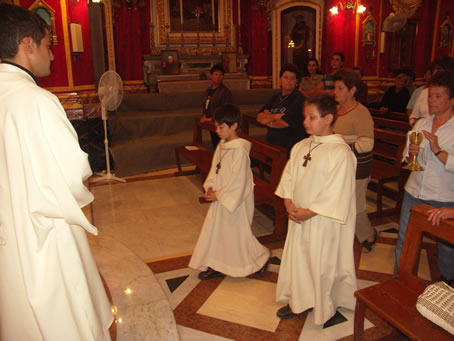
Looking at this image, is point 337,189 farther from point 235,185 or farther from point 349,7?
point 349,7

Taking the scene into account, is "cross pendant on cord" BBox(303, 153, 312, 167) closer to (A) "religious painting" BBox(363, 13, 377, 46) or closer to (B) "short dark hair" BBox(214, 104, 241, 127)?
(B) "short dark hair" BBox(214, 104, 241, 127)

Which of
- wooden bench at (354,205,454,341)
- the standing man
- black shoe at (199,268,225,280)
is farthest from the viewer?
the standing man

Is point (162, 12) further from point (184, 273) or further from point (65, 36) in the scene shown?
point (184, 273)

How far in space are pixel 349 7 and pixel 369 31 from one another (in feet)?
3.22

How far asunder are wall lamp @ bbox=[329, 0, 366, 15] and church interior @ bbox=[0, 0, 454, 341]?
0.06 meters

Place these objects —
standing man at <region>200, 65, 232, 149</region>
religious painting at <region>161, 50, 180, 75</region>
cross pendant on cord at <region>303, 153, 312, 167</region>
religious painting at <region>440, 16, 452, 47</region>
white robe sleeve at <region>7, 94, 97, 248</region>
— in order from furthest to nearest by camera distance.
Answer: religious painting at <region>440, 16, 452, 47</region> → religious painting at <region>161, 50, 180, 75</region> → standing man at <region>200, 65, 232, 149</region> → cross pendant on cord at <region>303, 153, 312, 167</region> → white robe sleeve at <region>7, 94, 97, 248</region>

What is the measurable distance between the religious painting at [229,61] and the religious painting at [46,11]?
20.8 feet

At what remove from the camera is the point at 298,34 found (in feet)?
41.7

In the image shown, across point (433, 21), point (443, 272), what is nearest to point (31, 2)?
point (443, 272)

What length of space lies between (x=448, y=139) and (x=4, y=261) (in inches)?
104

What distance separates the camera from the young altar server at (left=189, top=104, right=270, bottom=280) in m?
2.96

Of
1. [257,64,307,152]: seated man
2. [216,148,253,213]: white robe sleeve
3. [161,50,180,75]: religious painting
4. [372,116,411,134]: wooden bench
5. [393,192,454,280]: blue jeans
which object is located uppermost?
[161,50,180,75]: religious painting

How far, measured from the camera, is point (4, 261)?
182cm

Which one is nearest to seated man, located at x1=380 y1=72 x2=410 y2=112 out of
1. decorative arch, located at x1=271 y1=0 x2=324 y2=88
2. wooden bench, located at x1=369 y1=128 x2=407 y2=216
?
wooden bench, located at x1=369 y1=128 x2=407 y2=216
